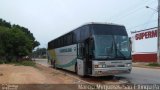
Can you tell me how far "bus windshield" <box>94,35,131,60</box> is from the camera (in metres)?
18.5

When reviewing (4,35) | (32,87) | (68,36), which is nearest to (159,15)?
(68,36)

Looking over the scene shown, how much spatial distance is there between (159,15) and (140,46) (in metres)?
20.6

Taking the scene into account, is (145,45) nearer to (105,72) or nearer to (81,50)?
(81,50)

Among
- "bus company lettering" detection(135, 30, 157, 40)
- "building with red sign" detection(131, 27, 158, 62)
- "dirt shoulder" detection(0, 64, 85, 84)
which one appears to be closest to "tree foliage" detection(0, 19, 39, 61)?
"building with red sign" detection(131, 27, 158, 62)

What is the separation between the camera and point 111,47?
18.7 meters

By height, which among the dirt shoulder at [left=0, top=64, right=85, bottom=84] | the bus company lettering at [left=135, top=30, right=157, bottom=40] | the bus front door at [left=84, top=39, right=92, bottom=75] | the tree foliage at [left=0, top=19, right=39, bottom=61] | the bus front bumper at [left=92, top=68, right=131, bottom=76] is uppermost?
the bus company lettering at [left=135, top=30, right=157, bottom=40]

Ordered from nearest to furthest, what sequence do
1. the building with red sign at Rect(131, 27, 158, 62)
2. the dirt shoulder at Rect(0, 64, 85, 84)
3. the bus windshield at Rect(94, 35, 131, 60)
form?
the dirt shoulder at Rect(0, 64, 85, 84) → the bus windshield at Rect(94, 35, 131, 60) → the building with red sign at Rect(131, 27, 158, 62)

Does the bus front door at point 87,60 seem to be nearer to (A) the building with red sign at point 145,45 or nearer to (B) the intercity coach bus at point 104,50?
(B) the intercity coach bus at point 104,50

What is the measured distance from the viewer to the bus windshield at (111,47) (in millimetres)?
18484

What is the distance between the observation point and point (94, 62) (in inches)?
722

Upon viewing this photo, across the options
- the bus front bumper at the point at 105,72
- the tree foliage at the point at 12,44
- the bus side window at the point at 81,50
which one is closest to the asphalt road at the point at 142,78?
the bus front bumper at the point at 105,72

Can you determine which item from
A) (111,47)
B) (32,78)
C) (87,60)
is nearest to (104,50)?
(111,47)

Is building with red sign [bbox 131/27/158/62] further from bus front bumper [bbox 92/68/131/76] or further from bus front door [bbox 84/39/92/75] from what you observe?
bus front bumper [bbox 92/68/131/76]

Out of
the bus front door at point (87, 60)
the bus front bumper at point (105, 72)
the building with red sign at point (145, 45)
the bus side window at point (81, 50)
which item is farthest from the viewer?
the building with red sign at point (145, 45)
